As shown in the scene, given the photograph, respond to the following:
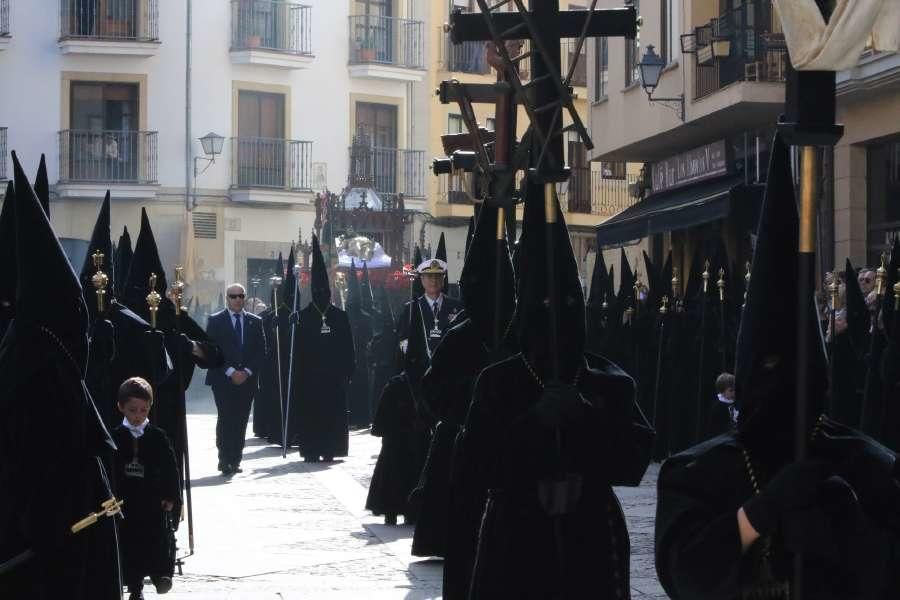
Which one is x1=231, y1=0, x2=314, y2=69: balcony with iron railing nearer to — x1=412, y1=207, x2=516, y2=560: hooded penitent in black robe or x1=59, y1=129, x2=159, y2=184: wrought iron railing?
x1=59, y1=129, x2=159, y2=184: wrought iron railing

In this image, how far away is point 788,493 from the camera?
179 inches

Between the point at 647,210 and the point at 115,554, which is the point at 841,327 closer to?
the point at 115,554

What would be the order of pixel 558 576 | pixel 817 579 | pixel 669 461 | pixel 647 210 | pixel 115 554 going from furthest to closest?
pixel 647 210
pixel 115 554
pixel 558 576
pixel 669 461
pixel 817 579

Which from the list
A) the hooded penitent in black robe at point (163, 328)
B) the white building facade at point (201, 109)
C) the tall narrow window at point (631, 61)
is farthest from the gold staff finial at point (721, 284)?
the white building facade at point (201, 109)

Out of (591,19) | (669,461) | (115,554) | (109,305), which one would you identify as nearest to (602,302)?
(109,305)

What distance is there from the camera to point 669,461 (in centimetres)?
506

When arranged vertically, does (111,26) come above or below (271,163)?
above

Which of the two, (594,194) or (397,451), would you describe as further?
(594,194)

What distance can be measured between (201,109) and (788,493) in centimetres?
3976

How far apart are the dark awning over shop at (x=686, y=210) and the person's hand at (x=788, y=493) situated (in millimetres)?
18497

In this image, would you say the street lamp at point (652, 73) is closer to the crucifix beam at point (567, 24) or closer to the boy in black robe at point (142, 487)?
the crucifix beam at point (567, 24)

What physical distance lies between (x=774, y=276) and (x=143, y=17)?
1557 inches

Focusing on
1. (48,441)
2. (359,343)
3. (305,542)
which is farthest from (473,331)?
(359,343)

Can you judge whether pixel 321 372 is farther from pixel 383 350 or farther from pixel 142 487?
pixel 142 487
